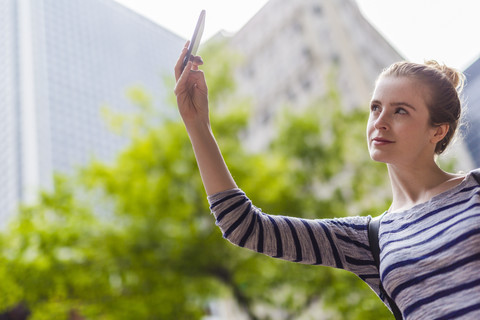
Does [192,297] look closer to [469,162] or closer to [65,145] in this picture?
[469,162]

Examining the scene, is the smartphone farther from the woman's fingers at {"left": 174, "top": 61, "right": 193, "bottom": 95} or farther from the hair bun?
the hair bun

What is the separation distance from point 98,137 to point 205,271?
6.80 metres

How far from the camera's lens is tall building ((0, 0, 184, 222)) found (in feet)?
18.8

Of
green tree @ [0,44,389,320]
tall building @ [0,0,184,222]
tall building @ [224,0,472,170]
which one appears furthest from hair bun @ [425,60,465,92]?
tall building @ [224,0,472,170]

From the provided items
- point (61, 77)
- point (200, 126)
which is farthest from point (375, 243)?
point (61, 77)

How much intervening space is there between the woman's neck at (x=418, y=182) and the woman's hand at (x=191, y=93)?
0.26 metres

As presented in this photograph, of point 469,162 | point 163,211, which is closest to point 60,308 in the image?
point 163,211

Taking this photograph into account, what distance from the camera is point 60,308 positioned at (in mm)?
4168

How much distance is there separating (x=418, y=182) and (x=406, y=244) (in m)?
0.10

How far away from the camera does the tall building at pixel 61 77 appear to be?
573 cm

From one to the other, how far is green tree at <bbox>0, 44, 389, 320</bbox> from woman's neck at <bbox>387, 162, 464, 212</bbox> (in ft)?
11.4

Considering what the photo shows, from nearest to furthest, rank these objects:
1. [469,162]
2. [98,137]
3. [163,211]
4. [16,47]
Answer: [163,211] → [16,47] → [469,162] → [98,137]

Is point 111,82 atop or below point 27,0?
atop

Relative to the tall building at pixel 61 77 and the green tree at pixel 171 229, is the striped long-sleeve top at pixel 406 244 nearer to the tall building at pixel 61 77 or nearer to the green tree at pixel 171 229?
the green tree at pixel 171 229
